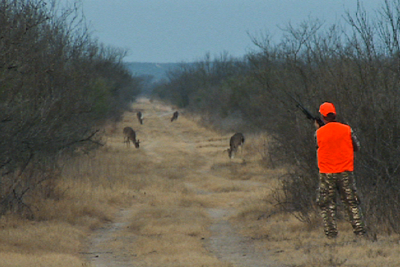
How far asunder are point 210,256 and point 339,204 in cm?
286

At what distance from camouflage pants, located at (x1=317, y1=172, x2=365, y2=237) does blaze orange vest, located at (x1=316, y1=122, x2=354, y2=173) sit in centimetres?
14

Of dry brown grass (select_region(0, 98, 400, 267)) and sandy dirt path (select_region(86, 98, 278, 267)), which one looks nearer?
dry brown grass (select_region(0, 98, 400, 267))

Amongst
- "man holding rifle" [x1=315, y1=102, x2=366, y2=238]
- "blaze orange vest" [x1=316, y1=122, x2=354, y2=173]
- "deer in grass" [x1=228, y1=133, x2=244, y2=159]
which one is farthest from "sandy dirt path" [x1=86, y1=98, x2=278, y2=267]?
"blaze orange vest" [x1=316, y1=122, x2=354, y2=173]

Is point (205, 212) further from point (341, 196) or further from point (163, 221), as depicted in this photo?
point (341, 196)

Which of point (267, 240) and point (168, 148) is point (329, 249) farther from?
point (168, 148)

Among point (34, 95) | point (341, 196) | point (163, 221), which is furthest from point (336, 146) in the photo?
point (34, 95)

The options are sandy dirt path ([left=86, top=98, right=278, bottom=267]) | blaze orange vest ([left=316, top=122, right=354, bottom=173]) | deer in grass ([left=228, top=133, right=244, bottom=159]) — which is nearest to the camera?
blaze orange vest ([left=316, top=122, right=354, bottom=173])

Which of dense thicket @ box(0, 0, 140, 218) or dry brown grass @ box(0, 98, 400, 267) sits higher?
dense thicket @ box(0, 0, 140, 218)

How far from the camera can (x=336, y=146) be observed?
7898 mm

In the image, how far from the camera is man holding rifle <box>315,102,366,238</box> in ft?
25.9

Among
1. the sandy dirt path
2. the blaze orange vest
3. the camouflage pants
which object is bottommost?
the sandy dirt path

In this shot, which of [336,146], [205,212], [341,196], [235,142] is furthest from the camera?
[235,142]

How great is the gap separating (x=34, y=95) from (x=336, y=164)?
7.19m

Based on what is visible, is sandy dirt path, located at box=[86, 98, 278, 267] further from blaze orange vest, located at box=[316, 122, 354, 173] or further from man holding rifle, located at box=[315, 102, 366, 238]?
blaze orange vest, located at box=[316, 122, 354, 173]
